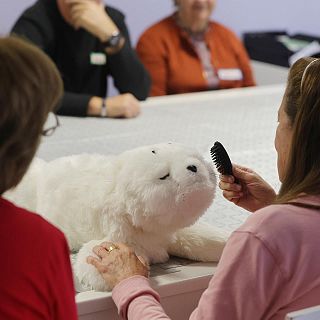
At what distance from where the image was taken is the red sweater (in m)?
0.82

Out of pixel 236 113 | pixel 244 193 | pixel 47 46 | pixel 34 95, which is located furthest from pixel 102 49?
pixel 34 95

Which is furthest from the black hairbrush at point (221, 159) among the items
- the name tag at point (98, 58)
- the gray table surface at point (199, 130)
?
the name tag at point (98, 58)

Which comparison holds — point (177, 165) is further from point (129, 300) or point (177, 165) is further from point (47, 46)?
point (47, 46)

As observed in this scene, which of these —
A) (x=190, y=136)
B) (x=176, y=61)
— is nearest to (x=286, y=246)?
(x=190, y=136)

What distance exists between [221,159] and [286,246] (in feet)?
1.02

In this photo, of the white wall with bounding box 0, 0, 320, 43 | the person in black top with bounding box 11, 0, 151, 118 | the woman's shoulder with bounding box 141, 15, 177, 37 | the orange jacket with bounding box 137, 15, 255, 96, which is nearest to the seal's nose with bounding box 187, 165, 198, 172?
the person in black top with bounding box 11, 0, 151, 118

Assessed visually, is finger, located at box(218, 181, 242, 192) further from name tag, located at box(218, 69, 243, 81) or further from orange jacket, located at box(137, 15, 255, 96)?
name tag, located at box(218, 69, 243, 81)

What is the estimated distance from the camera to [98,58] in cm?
266

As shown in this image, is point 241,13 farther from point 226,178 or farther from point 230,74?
point 226,178

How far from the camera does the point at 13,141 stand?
0.79 meters

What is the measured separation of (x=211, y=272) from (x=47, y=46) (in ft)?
5.12

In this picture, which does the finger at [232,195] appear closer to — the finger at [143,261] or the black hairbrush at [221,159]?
the black hairbrush at [221,159]

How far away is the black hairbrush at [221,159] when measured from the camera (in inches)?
46.4

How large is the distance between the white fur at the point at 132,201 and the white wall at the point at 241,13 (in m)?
2.45
